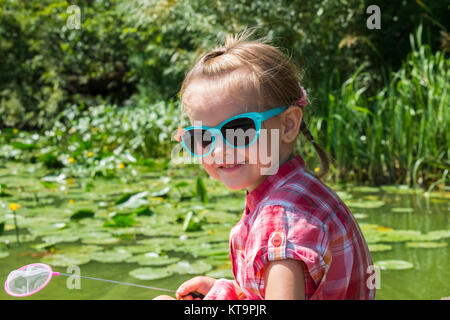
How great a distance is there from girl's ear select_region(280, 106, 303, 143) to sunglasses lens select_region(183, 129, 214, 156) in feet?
0.58

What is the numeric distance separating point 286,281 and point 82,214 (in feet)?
7.11

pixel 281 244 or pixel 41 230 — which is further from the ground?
pixel 281 244

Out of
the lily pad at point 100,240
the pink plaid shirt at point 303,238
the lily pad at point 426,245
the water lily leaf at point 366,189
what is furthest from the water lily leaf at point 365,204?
the pink plaid shirt at point 303,238

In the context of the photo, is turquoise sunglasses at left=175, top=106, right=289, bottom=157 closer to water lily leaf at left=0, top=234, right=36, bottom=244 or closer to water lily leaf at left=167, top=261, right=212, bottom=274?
water lily leaf at left=167, top=261, right=212, bottom=274

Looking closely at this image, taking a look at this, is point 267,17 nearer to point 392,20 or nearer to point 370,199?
point 392,20

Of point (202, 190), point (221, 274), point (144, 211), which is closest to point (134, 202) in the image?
point (144, 211)

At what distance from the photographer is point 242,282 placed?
1230 mm

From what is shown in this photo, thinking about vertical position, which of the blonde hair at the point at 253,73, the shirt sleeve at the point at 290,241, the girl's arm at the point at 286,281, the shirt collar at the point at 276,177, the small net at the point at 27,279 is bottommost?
the small net at the point at 27,279

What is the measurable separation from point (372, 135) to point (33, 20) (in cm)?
735

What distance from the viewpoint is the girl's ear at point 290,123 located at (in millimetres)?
1306

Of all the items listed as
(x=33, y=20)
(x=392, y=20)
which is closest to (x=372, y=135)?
(x=392, y=20)

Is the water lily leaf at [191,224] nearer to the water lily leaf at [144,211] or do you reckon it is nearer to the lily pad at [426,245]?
the water lily leaf at [144,211]

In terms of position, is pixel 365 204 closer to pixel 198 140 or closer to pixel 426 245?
pixel 426 245

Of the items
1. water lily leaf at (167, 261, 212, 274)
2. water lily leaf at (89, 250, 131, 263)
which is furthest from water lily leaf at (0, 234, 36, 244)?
water lily leaf at (167, 261, 212, 274)
